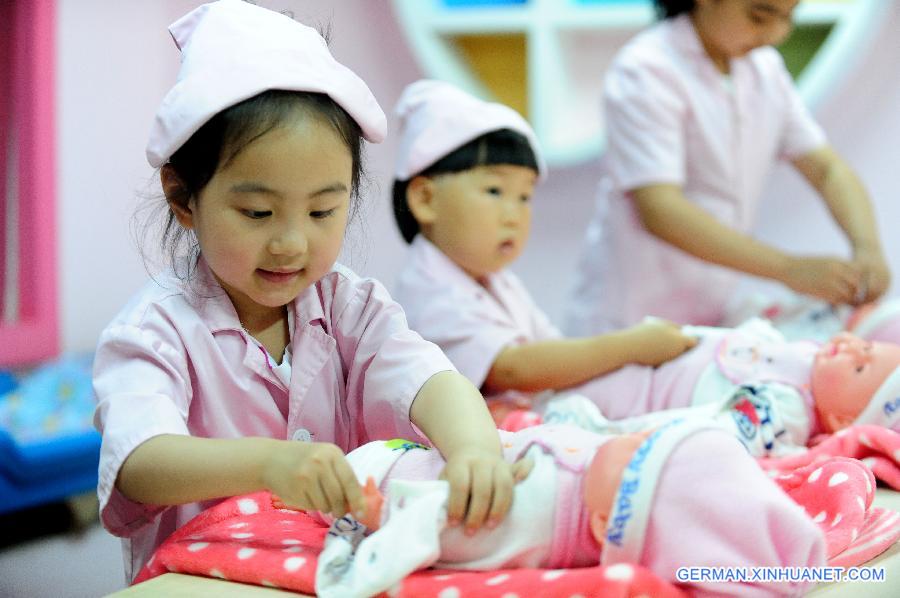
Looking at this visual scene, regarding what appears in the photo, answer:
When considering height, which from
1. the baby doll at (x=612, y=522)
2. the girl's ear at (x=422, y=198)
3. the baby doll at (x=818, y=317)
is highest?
the girl's ear at (x=422, y=198)

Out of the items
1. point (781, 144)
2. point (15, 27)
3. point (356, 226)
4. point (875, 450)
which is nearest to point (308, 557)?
point (356, 226)

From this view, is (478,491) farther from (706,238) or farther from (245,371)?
(706,238)

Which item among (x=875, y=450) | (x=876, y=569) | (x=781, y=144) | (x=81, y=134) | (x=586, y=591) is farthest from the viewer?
(x=781, y=144)

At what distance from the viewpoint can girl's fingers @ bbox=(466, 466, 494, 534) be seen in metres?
0.56

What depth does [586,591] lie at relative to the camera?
0.51 metres

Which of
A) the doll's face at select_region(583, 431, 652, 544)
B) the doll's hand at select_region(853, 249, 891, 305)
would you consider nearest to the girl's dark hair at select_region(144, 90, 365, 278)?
the doll's face at select_region(583, 431, 652, 544)

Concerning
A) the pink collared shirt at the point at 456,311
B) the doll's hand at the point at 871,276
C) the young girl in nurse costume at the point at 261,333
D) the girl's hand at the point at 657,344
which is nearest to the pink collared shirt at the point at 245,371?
the young girl in nurse costume at the point at 261,333

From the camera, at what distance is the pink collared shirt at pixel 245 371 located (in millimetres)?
670

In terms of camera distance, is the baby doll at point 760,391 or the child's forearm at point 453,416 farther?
the baby doll at point 760,391

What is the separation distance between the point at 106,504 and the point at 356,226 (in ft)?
0.84

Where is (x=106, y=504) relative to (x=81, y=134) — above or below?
below

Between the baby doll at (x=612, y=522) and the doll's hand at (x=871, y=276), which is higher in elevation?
the baby doll at (x=612, y=522)

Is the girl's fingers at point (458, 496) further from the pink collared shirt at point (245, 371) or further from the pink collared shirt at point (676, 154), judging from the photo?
the pink collared shirt at point (676, 154)

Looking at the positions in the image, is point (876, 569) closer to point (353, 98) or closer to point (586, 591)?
point (586, 591)
